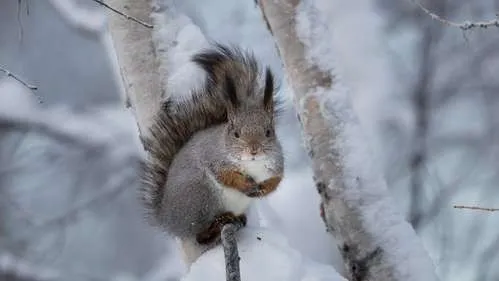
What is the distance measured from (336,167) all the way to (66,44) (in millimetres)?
3716

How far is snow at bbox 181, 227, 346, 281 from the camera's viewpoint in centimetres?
156

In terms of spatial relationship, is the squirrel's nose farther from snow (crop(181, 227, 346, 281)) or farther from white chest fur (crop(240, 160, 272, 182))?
snow (crop(181, 227, 346, 281))

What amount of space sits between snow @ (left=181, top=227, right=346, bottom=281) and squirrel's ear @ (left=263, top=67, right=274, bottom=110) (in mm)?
255

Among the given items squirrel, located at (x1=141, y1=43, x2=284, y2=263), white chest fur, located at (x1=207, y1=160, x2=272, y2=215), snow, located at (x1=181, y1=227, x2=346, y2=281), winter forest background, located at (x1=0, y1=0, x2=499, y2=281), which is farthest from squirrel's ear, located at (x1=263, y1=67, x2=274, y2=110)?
winter forest background, located at (x1=0, y1=0, x2=499, y2=281)

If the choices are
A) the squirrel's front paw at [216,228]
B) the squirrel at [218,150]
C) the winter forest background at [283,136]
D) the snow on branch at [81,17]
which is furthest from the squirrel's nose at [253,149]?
the snow on branch at [81,17]

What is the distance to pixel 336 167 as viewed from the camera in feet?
5.52

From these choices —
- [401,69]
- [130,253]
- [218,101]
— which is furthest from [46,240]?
[218,101]

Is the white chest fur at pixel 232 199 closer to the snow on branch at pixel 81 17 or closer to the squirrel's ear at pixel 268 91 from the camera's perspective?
the squirrel's ear at pixel 268 91

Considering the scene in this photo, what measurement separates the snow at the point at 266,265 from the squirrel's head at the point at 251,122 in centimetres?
19

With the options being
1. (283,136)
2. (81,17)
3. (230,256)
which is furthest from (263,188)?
(81,17)

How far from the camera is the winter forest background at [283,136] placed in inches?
121

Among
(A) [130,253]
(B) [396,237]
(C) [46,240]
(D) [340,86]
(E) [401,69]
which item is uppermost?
(D) [340,86]

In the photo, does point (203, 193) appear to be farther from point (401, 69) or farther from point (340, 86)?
point (401, 69)

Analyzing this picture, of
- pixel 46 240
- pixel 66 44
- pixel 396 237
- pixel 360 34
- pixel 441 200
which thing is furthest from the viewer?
pixel 66 44
